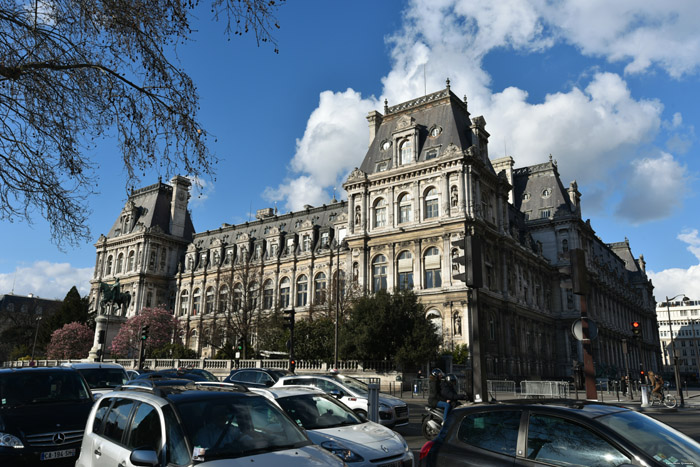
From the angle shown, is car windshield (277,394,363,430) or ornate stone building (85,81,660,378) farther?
ornate stone building (85,81,660,378)

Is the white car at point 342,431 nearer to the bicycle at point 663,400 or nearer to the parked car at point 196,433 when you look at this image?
the parked car at point 196,433

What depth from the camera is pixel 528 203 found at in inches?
2704

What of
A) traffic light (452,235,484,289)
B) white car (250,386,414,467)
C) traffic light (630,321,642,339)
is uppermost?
traffic light (452,235,484,289)

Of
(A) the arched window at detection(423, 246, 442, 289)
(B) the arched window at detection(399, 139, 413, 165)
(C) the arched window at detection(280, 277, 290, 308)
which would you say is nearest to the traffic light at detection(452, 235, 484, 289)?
(A) the arched window at detection(423, 246, 442, 289)

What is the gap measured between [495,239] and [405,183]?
998 cm

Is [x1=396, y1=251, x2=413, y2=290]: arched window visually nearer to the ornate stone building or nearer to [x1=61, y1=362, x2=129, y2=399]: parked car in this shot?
the ornate stone building

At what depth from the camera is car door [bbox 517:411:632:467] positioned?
4922mm

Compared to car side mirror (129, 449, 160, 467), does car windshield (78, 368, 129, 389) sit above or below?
above

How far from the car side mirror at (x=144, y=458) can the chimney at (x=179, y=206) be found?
7427 centimetres

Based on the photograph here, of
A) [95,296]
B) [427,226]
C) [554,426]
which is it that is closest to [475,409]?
[554,426]

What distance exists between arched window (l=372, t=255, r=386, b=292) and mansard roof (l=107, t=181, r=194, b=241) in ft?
129

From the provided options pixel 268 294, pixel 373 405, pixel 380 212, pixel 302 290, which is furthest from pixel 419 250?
pixel 373 405

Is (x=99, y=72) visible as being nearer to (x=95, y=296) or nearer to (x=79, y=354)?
(x=79, y=354)

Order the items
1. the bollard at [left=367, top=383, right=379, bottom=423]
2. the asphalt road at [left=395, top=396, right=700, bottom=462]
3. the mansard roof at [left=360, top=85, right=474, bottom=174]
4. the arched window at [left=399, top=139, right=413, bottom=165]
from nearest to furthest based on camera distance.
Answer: the bollard at [left=367, top=383, right=379, bottom=423]
the asphalt road at [left=395, top=396, right=700, bottom=462]
the mansard roof at [left=360, top=85, right=474, bottom=174]
the arched window at [left=399, top=139, right=413, bottom=165]
